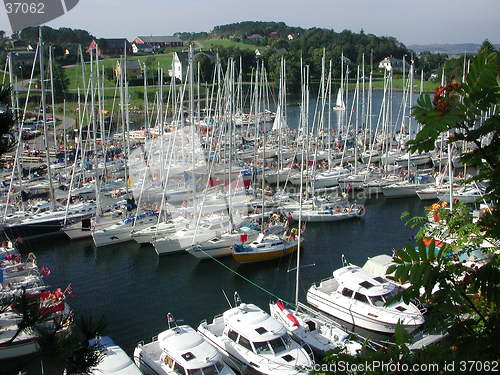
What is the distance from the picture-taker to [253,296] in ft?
84.6

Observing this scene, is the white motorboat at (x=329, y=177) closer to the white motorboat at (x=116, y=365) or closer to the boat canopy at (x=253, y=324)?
the boat canopy at (x=253, y=324)

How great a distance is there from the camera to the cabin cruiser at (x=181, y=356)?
16578mm

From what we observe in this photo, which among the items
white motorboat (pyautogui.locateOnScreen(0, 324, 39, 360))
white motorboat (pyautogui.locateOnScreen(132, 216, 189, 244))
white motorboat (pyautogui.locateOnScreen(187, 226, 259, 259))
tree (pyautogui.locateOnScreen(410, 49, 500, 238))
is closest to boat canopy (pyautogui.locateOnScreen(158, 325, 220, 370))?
white motorboat (pyautogui.locateOnScreen(0, 324, 39, 360))

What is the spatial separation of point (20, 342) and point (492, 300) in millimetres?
18902

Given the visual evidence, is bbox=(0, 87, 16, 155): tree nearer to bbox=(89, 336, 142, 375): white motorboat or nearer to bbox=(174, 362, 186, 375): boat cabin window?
bbox=(89, 336, 142, 375): white motorboat

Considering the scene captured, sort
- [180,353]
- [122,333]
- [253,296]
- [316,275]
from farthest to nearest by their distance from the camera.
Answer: [316,275], [253,296], [122,333], [180,353]

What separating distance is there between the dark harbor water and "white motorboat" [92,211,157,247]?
455 mm

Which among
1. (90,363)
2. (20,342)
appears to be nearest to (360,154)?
(20,342)

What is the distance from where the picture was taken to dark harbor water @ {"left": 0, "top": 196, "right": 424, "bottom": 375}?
2400cm

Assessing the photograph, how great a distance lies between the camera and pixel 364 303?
21.7 meters

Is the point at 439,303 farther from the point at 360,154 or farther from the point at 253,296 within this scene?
the point at 360,154

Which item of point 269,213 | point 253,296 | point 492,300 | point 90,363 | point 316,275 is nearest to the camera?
point 492,300

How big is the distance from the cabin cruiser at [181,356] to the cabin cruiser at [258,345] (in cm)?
127

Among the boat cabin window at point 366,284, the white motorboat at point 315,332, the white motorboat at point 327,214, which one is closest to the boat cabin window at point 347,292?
the boat cabin window at point 366,284
